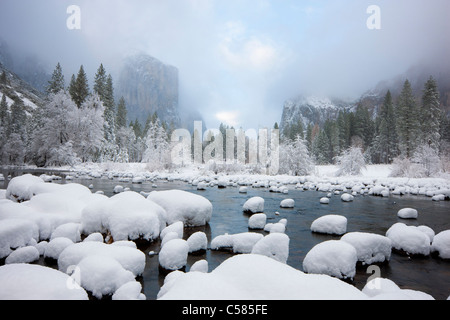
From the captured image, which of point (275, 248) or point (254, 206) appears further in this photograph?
point (254, 206)

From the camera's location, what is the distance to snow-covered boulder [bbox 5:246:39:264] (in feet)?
14.3

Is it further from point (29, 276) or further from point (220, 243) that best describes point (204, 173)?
point (29, 276)

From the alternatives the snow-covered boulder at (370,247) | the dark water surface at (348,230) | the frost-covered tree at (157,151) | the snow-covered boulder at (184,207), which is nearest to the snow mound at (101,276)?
the dark water surface at (348,230)

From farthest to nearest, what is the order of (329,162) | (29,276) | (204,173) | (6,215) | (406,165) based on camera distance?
(329,162) < (204,173) < (406,165) < (6,215) < (29,276)

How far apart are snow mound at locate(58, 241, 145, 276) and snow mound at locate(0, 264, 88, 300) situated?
1022 mm

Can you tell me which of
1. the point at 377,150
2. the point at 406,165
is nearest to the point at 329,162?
Result: the point at 377,150

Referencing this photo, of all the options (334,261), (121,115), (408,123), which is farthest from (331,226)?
(121,115)

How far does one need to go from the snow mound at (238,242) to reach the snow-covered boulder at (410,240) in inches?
123

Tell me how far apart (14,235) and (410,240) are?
26.7 ft

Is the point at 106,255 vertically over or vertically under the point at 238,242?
over

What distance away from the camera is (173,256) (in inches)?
168

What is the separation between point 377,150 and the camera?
4562cm

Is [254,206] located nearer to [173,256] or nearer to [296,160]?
[173,256]
